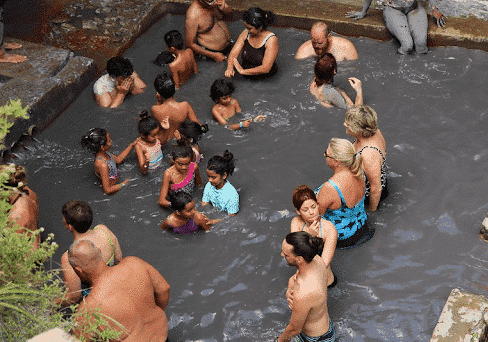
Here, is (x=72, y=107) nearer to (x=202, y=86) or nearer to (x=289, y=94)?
(x=202, y=86)

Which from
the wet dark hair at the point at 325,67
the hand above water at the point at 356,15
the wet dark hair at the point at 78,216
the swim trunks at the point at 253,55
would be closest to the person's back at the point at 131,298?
the wet dark hair at the point at 78,216

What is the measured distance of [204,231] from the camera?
6750 millimetres

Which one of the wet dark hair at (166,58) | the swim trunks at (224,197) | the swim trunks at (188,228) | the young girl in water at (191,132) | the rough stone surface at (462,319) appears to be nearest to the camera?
the rough stone surface at (462,319)

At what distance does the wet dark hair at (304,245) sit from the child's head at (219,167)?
179 cm

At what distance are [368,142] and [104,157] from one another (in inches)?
113

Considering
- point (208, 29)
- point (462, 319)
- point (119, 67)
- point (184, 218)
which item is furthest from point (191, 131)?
point (462, 319)

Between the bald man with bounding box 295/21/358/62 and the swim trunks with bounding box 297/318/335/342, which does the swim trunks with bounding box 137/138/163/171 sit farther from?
the swim trunks with bounding box 297/318/335/342

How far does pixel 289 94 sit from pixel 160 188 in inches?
95.6

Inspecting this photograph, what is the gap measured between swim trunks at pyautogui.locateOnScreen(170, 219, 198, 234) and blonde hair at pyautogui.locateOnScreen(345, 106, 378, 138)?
188cm

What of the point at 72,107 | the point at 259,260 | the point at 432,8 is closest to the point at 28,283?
the point at 259,260

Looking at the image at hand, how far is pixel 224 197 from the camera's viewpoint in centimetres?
675

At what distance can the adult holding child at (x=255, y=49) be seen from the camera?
859 centimetres

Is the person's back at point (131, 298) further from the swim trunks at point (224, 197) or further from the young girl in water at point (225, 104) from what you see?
the young girl in water at point (225, 104)

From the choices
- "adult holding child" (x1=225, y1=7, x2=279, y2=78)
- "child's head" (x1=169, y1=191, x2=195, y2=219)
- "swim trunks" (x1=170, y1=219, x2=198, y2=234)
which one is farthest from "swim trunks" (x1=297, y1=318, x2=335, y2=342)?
"adult holding child" (x1=225, y1=7, x2=279, y2=78)
